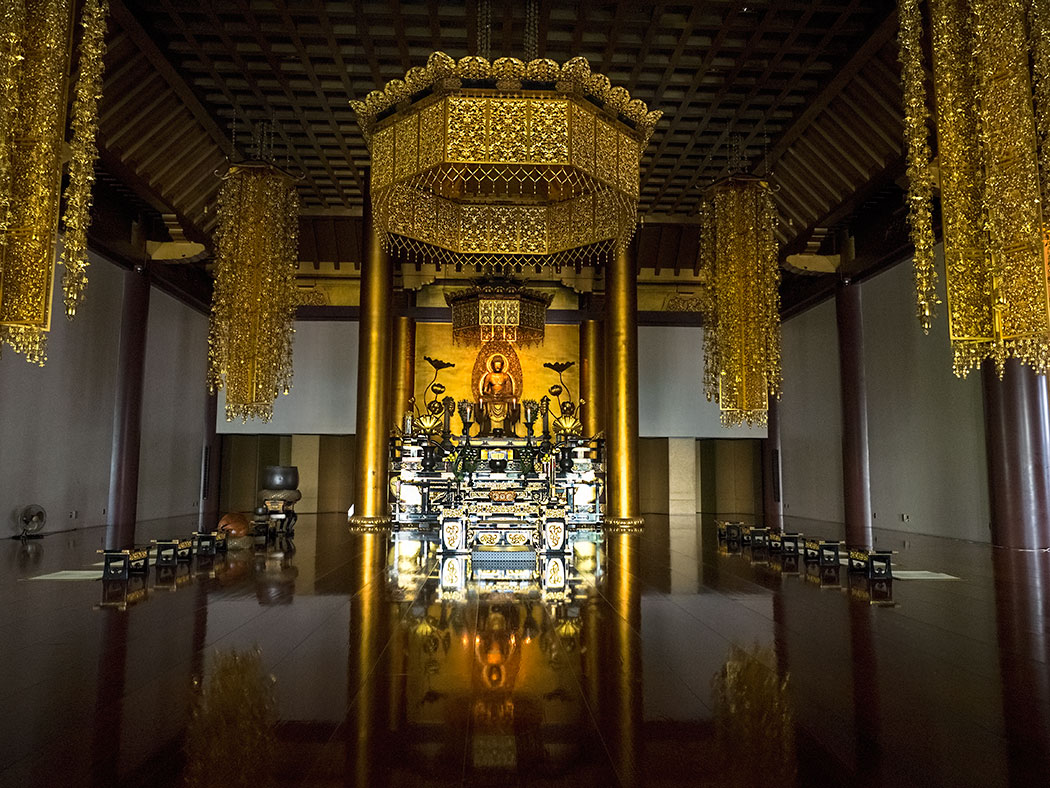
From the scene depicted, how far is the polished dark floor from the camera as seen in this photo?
151cm

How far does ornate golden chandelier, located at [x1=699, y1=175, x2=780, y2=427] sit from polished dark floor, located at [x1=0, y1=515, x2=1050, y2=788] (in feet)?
11.5

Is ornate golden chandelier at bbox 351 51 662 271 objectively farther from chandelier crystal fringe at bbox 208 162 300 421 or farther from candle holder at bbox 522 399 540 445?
candle holder at bbox 522 399 540 445

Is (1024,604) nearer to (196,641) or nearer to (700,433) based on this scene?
(196,641)

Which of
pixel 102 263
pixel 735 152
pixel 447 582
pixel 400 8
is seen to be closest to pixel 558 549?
pixel 447 582

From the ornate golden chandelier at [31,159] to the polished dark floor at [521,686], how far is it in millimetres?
1468

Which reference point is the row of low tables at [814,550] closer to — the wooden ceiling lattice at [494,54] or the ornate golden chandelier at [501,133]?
the ornate golden chandelier at [501,133]

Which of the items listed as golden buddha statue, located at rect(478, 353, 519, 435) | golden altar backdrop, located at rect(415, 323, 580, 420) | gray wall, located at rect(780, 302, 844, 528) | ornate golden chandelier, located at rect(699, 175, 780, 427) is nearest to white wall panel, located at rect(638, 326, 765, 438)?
gray wall, located at rect(780, 302, 844, 528)

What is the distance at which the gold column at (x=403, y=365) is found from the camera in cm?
1128

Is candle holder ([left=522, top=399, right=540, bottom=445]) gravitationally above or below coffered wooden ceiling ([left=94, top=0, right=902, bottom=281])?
below

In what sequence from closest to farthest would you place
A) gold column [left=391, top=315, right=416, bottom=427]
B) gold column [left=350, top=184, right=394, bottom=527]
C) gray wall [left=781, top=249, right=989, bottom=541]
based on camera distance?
gray wall [left=781, top=249, right=989, bottom=541]
gold column [left=350, top=184, right=394, bottom=527]
gold column [left=391, top=315, right=416, bottom=427]

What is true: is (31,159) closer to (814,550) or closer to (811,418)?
(814,550)

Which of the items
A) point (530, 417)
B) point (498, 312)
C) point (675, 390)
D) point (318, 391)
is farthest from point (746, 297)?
point (318, 391)

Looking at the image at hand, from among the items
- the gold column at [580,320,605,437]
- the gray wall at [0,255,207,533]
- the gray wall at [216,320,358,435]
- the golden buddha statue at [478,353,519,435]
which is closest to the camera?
the gray wall at [0,255,207,533]

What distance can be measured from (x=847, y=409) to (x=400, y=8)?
6.78 metres
